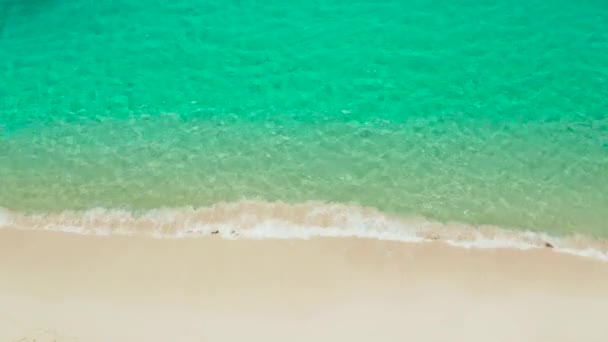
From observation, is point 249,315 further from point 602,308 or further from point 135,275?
point 602,308

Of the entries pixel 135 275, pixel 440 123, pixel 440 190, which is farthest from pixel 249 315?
pixel 440 123

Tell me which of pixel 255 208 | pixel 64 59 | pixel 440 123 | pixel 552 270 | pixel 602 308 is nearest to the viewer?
pixel 602 308

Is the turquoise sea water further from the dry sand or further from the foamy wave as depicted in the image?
the dry sand

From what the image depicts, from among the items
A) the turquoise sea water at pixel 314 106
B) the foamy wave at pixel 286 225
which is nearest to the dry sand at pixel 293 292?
the foamy wave at pixel 286 225

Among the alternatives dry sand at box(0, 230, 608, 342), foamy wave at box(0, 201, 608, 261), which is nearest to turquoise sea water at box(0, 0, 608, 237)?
foamy wave at box(0, 201, 608, 261)

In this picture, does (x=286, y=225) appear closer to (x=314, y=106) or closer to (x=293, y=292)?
(x=293, y=292)

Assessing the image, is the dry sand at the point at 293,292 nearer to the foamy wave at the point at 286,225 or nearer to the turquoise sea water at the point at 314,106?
the foamy wave at the point at 286,225
